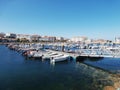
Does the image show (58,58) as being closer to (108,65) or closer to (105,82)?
(108,65)

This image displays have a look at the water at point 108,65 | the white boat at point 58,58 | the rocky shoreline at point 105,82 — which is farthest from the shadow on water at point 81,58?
the rocky shoreline at point 105,82

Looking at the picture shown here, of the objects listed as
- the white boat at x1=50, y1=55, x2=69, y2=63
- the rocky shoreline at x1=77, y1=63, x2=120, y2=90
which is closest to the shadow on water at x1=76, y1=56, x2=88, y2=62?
the white boat at x1=50, y1=55, x2=69, y2=63

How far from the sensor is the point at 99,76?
34.1 meters

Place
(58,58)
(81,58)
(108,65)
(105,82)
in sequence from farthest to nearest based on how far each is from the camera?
(81,58), (58,58), (108,65), (105,82)

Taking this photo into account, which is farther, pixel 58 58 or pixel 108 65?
pixel 58 58

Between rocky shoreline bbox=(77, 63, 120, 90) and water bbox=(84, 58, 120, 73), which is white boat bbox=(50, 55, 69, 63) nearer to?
water bbox=(84, 58, 120, 73)

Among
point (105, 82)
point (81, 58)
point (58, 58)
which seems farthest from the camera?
point (81, 58)

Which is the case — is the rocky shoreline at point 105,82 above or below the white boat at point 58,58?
below

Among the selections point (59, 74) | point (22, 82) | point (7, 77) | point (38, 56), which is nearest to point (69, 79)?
point (59, 74)

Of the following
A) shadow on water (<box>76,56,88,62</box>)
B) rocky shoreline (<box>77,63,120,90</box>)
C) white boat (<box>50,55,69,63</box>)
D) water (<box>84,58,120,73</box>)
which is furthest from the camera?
shadow on water (<box>76,56,88,62</box>)

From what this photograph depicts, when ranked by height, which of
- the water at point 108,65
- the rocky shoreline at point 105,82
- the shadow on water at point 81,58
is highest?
the shadow on water at point 81,58

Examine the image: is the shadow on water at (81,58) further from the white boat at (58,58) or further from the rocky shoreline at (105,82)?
the rocky shoreline at (105,82)

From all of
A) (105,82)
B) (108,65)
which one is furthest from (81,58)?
(105,82)

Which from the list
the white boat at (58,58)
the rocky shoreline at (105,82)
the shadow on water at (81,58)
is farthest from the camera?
the shadow on water at (81,58)
